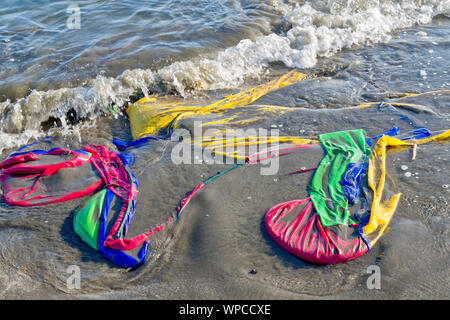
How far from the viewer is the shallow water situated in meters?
2.62

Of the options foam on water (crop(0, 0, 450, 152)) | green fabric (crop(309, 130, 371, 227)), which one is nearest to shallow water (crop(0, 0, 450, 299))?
foam on water (crop(0, 0, 450, 152))

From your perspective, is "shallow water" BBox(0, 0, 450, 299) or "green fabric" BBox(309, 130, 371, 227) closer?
"shallow water" BBox(0, 0, 450, 299)

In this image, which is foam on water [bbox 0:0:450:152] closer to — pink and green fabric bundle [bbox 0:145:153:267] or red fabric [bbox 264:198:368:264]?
pink and green fabric bundle [bbox 0:145:153:267]

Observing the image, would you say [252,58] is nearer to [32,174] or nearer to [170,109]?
[170,109]

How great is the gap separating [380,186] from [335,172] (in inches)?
16.5

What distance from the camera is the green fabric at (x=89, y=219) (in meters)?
3.00

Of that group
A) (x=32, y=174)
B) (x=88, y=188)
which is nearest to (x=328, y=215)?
(x=88, y=188)

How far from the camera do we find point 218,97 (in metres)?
5.61

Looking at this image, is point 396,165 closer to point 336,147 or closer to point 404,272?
point 336,147

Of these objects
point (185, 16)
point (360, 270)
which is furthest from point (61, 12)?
point (360, 270)

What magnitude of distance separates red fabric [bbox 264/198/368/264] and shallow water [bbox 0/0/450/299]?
0.07m

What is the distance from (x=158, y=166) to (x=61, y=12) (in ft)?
22.3

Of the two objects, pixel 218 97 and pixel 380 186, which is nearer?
pixel 380 186

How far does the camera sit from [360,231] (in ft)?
9.28
